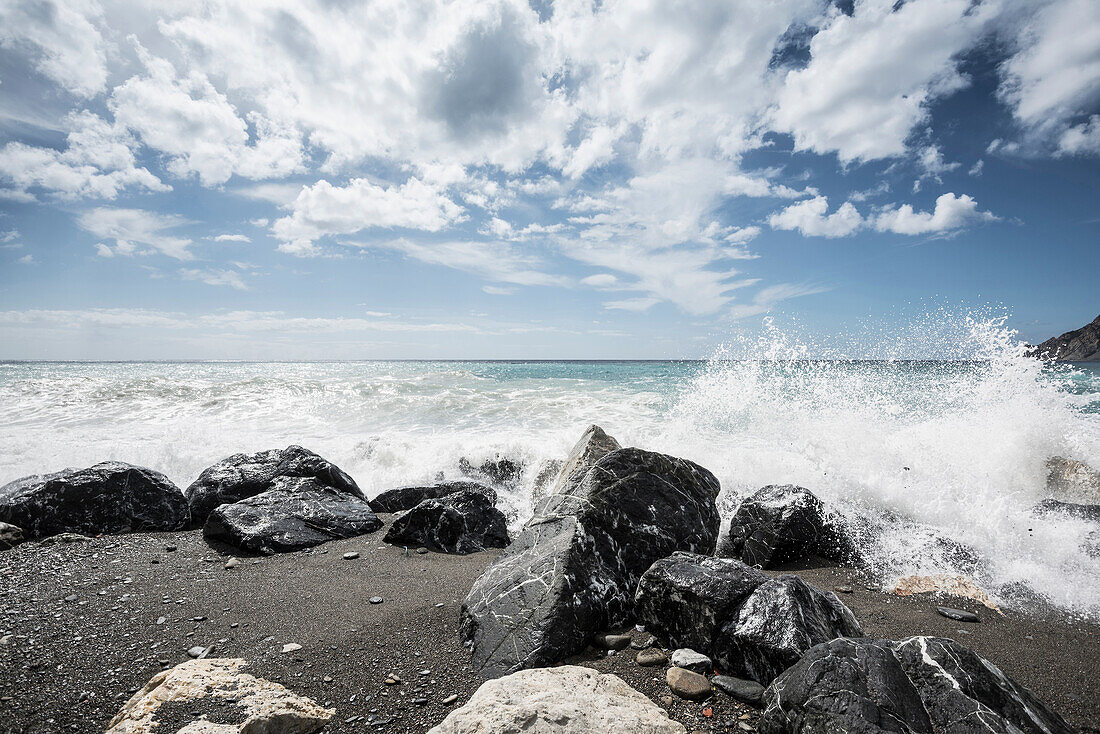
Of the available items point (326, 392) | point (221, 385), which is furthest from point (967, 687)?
point (221, 385)

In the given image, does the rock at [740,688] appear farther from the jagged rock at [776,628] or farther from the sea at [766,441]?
the sea at [766,441]

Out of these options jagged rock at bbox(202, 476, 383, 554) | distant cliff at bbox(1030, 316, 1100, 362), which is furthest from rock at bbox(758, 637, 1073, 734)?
distant cliff at bbox(1030, 316, 1100, 362)

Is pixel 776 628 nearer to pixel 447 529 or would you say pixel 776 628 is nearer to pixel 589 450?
pixel 447 529

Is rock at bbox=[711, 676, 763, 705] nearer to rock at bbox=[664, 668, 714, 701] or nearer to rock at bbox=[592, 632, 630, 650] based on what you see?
rock at bbox=[664, 668, 714, 701]

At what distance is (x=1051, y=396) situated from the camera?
28.1ft

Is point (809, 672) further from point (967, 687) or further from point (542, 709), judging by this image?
point (542, 709)

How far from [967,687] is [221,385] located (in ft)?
83.2

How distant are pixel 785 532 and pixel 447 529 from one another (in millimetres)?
3740

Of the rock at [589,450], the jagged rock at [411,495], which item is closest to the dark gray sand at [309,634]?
the jagged rock at [411,495]

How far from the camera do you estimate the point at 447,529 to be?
5.52 meters

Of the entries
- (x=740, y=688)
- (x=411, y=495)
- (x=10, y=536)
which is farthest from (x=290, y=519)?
(x=740, y=688)

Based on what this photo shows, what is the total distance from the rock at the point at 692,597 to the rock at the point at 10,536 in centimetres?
671

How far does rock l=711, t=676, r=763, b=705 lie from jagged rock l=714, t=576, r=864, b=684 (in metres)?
0.08

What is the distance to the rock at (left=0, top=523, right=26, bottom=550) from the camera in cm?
514
